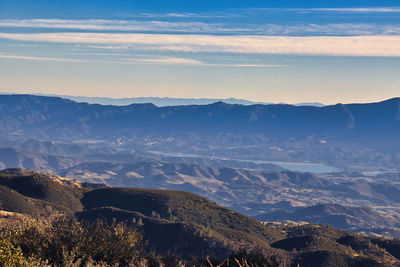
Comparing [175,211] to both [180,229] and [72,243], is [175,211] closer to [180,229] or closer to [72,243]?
[180,229]

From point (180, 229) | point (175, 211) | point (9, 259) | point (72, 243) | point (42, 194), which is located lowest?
point (175, 211)

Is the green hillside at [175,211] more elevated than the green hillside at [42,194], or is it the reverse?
the green hillside at [42,194]

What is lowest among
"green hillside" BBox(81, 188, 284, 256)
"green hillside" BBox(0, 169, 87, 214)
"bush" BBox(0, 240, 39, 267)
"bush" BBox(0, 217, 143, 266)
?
"green hillside" BBox(81, 188, 284, 256)

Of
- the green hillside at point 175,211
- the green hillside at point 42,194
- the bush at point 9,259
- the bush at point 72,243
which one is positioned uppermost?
the bush at point 9,259

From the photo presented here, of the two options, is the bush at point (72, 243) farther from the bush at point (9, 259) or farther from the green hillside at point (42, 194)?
the green hillside at point (42, 194)

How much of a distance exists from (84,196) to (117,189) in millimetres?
8467

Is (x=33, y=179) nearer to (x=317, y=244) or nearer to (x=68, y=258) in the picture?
(x=317, y=244)

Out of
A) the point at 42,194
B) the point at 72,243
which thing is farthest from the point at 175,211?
the point at 72,243

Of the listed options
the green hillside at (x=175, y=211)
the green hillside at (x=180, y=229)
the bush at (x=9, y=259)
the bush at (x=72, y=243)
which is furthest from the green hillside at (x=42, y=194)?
the bush at (x=9, y=259)

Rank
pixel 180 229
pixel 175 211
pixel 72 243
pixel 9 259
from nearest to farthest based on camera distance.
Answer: pixel 9 259, pixel 72 243, pixel 180 229, pixel 175 211

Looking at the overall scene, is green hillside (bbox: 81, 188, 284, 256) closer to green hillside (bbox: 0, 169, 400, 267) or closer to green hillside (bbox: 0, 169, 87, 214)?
green hillside (bbox: 0, 169, 400, 267)

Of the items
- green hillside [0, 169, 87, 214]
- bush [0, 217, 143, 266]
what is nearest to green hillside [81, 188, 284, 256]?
green hillside [0, 169, 87, 214]

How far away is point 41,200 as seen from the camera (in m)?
137

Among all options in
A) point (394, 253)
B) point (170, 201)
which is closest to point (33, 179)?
point (170, 201)
